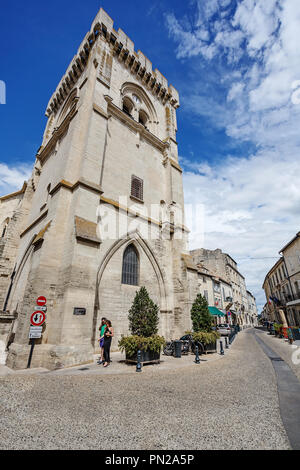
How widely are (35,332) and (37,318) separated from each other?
442 mm

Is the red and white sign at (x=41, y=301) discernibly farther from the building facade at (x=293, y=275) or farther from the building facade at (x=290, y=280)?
the building facade at (x=293, y=275)

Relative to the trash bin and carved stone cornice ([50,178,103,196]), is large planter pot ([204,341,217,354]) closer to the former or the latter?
the trash bin

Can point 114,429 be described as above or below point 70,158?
below

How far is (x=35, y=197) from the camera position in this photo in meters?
15.2

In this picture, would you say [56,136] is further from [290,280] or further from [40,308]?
[290,280]

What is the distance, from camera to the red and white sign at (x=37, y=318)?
707 cm

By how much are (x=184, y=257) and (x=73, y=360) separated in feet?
27.4

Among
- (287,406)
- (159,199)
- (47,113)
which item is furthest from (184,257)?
(47,113)

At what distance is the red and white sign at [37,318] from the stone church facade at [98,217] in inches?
17.2

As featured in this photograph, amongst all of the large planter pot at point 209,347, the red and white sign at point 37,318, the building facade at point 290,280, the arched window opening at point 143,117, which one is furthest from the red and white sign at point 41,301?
the building facade at point 290,280

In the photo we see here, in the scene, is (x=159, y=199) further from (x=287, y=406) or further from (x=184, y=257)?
(x=287, y=406)

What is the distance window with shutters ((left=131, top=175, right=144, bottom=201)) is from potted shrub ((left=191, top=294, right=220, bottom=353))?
713 centimetres

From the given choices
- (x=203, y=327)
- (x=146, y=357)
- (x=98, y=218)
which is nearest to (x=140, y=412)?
(x=146, y=357)
